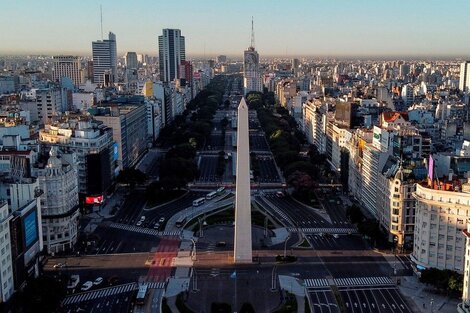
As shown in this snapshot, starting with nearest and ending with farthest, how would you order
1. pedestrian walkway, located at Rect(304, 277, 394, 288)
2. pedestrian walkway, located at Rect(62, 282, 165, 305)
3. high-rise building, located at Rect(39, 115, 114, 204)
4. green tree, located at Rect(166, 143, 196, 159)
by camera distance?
1. pedestrian walkway, located at Rect(62, 282, 165, 305)
2. pedestrian walkway, located at Rect(304, 277, 394, 288)
3. high-rise building, located at Rect(39, 115, 114, 204)
4. green tree, located at Rect(166, 143, 196, 159)

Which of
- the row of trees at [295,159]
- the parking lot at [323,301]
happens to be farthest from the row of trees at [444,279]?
the row of trees at [295,159]

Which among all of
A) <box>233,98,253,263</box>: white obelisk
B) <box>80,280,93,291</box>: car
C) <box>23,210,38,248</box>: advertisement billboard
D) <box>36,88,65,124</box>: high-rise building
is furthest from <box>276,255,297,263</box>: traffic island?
<box>36,88,65,124</box>: high-rise building

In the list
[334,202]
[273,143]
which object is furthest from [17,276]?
[273,143]

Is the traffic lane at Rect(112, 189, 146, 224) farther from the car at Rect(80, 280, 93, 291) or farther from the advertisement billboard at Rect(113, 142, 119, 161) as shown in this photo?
the car at Rect(80, 280, 93, 291)

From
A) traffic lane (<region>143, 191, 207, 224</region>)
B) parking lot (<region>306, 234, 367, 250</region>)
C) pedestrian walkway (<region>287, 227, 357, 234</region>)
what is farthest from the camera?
traffic lane (<region>143, 191, 207, 224</region>)

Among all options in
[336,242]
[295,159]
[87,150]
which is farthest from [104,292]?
[295,159]

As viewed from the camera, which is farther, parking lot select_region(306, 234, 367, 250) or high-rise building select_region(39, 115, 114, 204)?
high-rise building select_region(39, 115, 114, 204)
